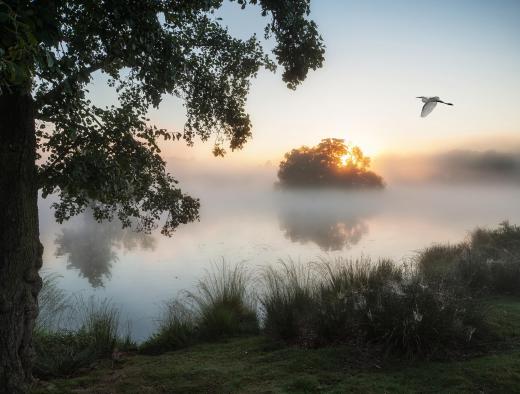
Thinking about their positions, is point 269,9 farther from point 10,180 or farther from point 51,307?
point 51,307

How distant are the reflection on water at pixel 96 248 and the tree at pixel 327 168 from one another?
35.6 metres

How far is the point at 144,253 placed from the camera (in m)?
25.7

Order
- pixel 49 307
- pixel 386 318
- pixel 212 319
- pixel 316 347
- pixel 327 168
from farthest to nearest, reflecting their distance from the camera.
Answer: pixel 327 168 → pixel 49 307 → pixel 212 319 → pixel 316 347 → pixel 386 318

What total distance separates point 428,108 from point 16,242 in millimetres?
5706

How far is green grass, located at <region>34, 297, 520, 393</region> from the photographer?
4.37 meters

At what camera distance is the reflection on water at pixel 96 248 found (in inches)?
782

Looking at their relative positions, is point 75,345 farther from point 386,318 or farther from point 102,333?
point 386,318

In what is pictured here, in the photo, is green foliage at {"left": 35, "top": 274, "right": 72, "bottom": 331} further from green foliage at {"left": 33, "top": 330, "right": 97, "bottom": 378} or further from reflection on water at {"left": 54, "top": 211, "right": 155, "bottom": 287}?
reflection on water at {"left": 54, "top": 211, "right": 155, "bottom": 287}

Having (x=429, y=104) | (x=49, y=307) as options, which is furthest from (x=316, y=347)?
(x=49, y=307)

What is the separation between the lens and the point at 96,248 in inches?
1161

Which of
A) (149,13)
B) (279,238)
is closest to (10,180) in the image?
(149,13)

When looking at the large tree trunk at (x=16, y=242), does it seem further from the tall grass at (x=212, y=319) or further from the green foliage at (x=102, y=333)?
the tall grass at (x=212, y=319)

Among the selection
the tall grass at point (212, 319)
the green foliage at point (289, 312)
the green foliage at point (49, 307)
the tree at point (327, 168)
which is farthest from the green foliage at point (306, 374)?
the tree at point (327, 168)

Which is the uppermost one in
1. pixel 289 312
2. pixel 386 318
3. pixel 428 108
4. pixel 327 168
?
pixel 327 168
